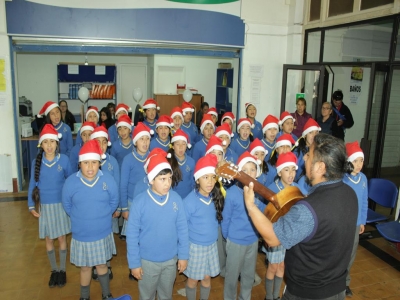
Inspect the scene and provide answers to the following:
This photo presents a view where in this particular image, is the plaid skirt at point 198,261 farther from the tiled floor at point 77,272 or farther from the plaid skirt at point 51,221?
the plaid skirt at point 51,221

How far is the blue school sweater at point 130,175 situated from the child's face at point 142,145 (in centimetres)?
7

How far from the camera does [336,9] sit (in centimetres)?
627

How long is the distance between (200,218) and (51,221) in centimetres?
160

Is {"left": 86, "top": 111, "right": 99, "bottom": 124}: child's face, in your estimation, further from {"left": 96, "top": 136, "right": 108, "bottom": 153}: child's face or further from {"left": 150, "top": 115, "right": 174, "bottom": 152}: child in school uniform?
{"left": 96, "top": 136, "right": 108, "bottom": 153}: child's face

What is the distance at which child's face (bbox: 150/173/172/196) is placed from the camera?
275cm


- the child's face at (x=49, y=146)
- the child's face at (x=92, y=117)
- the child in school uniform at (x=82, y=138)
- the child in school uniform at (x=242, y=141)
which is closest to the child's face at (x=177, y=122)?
the child in school uniform at (x=242, y=141)

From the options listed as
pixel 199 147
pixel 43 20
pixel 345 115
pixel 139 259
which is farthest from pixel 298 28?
pixel 139 259

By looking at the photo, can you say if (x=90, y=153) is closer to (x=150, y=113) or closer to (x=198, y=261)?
(x=198, y=261)

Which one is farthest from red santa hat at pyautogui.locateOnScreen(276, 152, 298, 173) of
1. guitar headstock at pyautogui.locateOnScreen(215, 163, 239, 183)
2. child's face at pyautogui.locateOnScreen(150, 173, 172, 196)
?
child's face at pyautogui.locateOnScreen(150, 173, 172, 196)

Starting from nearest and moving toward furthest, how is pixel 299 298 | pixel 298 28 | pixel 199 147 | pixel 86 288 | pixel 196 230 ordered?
pixel 299 298 → pixel 196 230 → pixel 86 288 → pixel 199 147 → pixel 298 28

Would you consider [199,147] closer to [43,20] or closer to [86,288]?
[86,288]

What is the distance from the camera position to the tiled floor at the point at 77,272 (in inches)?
139

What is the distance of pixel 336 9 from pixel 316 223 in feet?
18.3

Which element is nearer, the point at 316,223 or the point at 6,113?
the point at 316,223
